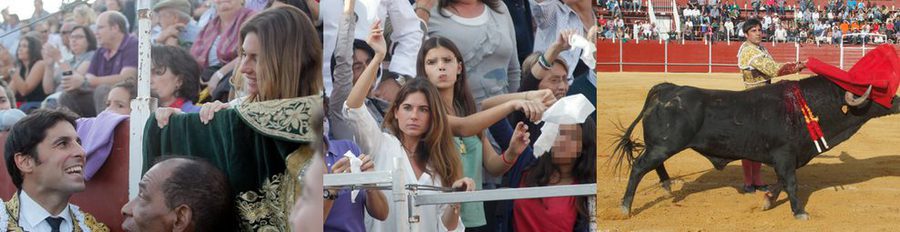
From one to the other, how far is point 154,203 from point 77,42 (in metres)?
0.26

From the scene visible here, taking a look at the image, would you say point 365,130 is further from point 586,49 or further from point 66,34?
point 66,34

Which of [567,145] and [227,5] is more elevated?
[227,5]

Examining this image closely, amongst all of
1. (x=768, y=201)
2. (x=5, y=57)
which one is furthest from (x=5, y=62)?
(x=768, y=201)

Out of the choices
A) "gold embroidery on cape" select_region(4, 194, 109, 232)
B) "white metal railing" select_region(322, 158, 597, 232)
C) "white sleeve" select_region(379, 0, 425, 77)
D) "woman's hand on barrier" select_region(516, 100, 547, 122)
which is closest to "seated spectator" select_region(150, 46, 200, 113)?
"gold embroidery on cape" select_region(4, 194, 109, 232)

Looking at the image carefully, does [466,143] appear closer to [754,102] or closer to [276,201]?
[276,201]

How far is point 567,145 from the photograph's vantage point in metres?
2.80

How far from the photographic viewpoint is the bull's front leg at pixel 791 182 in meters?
8.38

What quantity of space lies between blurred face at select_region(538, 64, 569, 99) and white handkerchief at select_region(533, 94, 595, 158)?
0.7 inches

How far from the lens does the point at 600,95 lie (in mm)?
10734

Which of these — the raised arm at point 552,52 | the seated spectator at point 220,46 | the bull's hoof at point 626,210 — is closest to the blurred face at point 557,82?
the raised arm at point 552,52

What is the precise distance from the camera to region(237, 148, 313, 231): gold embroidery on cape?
185 cm

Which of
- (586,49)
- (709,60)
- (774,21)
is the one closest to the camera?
A: (586,49)

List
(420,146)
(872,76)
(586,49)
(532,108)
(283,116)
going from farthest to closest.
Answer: (872,76) < (586,49) < (532,108) < (420,146) < (283,116)

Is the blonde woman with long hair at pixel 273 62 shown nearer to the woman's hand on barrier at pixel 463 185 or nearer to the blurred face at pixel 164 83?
the blurred face at pixel 164 83
